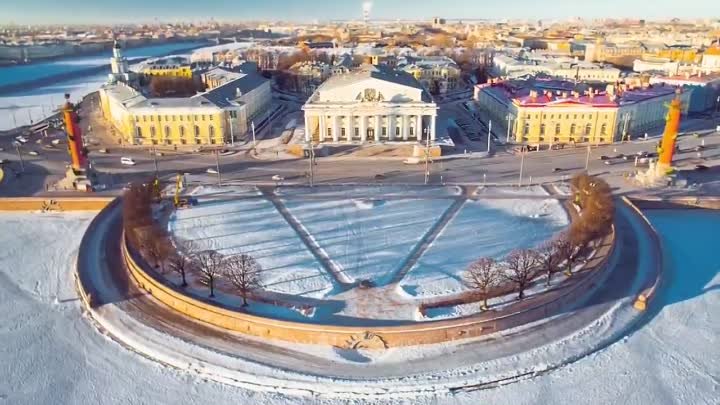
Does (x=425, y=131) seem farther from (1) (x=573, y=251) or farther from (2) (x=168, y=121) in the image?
(1) (x=573, y=251)

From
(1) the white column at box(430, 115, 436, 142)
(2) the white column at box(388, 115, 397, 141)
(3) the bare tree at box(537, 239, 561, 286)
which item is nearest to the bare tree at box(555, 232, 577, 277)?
(3) the bare tree at box(537, 239, 561, 286)

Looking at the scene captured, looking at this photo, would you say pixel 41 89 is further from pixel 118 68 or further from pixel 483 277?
pixel 483 277

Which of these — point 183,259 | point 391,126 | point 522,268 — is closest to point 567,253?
point 522,268

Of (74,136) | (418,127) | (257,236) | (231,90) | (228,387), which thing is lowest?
(228,387)

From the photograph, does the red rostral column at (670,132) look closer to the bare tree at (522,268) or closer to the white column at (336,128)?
the bare tree at (522,268)

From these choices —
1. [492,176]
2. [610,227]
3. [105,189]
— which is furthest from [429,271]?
[105,189]
